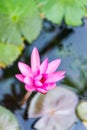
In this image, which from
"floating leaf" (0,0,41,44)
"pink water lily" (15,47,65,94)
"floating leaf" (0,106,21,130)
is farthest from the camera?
"floating leaf" (0,0,41,44)

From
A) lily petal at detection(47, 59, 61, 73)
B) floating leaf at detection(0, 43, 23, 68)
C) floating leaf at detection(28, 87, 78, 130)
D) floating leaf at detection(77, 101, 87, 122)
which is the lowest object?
floating leaf at detection(77, 101, 87, 122)

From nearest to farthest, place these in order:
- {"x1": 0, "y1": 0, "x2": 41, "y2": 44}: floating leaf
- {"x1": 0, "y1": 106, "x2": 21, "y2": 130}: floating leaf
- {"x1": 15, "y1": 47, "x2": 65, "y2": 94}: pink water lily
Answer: {"x1": 15, "y1": 47, "x2": 65, "y2": 94}: pink water lily, {"x1": 0, "y1": 106, "x2": 21, "y2": 130}: floating leaf, {"x1": 0, "y1": 0, "x2": 41, "y2": 44}: floating leaf

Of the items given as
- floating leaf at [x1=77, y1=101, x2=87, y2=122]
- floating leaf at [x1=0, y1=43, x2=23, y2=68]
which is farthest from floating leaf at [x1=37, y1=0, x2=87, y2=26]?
floating leaf at [x1=77, y1=101, x2=87, y2=122]

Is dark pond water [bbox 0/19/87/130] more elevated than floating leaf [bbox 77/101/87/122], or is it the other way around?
dark pond water [bbox 0/19/87/130]

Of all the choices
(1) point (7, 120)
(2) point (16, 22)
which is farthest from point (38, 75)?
(2) point (16, 22)

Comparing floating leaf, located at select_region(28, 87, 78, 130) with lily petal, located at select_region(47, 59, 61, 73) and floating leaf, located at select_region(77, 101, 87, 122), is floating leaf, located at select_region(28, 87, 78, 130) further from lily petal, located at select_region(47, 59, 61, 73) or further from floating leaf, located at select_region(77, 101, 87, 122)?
lily petal, located at select_region(47, 59, 61, 73)

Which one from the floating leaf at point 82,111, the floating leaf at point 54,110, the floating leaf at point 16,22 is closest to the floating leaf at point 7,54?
the floating leaf at point 16,22

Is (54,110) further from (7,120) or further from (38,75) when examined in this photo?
(38,75)
